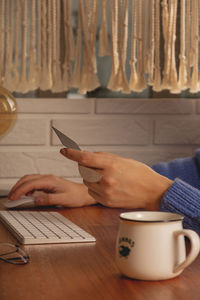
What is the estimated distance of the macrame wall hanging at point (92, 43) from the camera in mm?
1630

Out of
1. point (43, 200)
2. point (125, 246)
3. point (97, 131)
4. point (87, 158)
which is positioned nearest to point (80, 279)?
point (125, 246)

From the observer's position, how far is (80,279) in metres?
0.72

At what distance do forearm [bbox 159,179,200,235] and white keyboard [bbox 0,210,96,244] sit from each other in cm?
16

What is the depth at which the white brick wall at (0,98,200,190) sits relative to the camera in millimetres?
1654

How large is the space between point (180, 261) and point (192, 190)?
0.28 meters

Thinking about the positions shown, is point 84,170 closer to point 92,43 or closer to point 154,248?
point 154,248

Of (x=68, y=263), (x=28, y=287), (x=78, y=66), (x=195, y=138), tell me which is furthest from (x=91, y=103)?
(x=28, y=287)

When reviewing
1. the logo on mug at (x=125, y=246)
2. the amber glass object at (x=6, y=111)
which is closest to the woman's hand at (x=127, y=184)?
the logo on mug at (x=125, y=246)

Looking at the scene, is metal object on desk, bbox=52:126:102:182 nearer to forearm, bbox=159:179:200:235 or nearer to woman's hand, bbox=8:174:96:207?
forearm, bbox=159:179:200:235

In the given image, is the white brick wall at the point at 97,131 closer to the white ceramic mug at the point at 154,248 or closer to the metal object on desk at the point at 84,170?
the metal object on desk at the point at 84,170

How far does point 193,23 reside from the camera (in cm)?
167

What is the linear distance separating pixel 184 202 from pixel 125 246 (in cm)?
28

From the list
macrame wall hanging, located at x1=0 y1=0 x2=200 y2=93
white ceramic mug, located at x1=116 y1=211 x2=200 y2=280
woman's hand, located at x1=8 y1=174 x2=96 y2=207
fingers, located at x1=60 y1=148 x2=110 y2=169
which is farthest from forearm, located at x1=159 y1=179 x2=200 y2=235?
macrame wall hanging, located at x1=0 y1=0 x2=200 y2=93

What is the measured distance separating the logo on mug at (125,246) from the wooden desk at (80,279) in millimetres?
37
